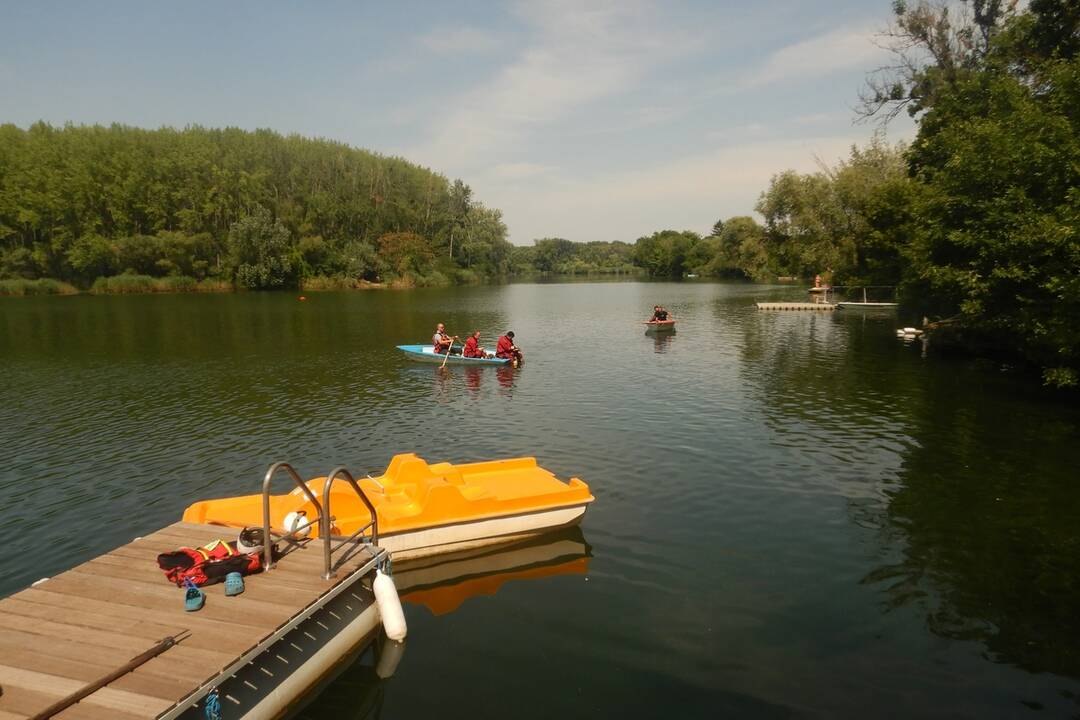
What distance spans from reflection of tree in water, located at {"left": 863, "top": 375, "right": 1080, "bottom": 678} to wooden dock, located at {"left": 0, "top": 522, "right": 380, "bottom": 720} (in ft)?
31.0

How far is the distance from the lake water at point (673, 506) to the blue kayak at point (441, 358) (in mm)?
775

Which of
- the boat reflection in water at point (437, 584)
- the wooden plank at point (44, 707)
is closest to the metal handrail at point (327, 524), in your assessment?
the boat reflection in water at point (437, 584)

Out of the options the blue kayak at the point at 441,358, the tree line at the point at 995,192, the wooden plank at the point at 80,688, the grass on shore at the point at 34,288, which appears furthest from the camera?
the grass on shore at the point at 34,288

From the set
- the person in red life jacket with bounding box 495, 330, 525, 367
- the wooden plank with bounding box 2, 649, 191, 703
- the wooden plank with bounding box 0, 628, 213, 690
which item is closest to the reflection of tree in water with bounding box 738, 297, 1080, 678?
the wooden plank with bounding box 0, 628, 213, 690

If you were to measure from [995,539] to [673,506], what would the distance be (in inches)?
246

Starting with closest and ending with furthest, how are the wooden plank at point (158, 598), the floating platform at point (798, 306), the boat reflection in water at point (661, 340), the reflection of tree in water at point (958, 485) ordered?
1. the wooden plank at point (158, 598)
2. the reflection of tree in water at point (958, 485)
3. the boat reflection in water at point (661, 340)
4. the floating platform at point (798, 306)

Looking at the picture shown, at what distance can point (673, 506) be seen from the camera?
566 inches

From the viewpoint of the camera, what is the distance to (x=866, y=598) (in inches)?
420

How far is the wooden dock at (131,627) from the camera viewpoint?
644cm

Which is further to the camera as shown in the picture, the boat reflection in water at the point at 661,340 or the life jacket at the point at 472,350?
the boat reflection in water at the point at 661,340

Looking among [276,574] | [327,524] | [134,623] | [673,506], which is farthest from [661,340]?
[134,623]

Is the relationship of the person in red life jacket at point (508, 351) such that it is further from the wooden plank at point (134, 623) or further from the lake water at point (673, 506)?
the wooden plank at point (134, 623)

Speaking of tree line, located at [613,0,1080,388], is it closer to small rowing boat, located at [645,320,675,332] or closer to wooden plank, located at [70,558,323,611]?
small rowing boat, located at [645,320,675,332]

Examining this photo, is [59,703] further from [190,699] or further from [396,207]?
[396,207]
